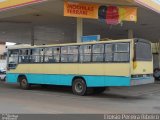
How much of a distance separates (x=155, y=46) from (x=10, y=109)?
29499 mm

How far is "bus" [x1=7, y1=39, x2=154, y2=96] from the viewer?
15.9 metres

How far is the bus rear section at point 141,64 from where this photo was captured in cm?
1591

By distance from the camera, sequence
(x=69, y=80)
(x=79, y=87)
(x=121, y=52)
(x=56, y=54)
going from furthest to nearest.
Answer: (x=56, y=54)
(x=69, y=80)
(x=79, y=87)
(x=121, y=52)

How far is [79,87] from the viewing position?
17.8 meters

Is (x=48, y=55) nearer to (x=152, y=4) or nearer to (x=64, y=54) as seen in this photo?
(x=64, y=54)

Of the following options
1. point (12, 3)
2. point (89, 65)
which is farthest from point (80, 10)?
point (12, 3)

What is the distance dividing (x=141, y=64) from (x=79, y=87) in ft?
11.2

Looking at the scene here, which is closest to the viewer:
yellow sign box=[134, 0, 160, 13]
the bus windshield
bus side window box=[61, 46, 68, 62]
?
the bus windshield

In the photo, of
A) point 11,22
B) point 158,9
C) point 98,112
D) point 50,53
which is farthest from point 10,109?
point 11,22

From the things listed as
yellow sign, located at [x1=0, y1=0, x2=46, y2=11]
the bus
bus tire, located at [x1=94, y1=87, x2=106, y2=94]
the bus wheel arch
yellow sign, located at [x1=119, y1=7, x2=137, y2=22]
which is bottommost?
bus tire, located at [x1=94, y1=87, x2=106, y2=94]

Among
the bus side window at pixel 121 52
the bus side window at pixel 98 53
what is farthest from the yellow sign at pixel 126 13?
the bus side window at pixel 121 52

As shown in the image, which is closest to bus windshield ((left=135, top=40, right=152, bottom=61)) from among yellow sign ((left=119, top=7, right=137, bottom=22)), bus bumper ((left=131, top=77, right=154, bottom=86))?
bus bumper ((left=131, top=77, right=154, bottom=86))

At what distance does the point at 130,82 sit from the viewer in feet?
51.3

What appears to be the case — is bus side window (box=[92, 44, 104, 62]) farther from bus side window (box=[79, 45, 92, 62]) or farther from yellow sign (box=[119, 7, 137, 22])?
yellow sign (box=[119, 7, 137, 22])
